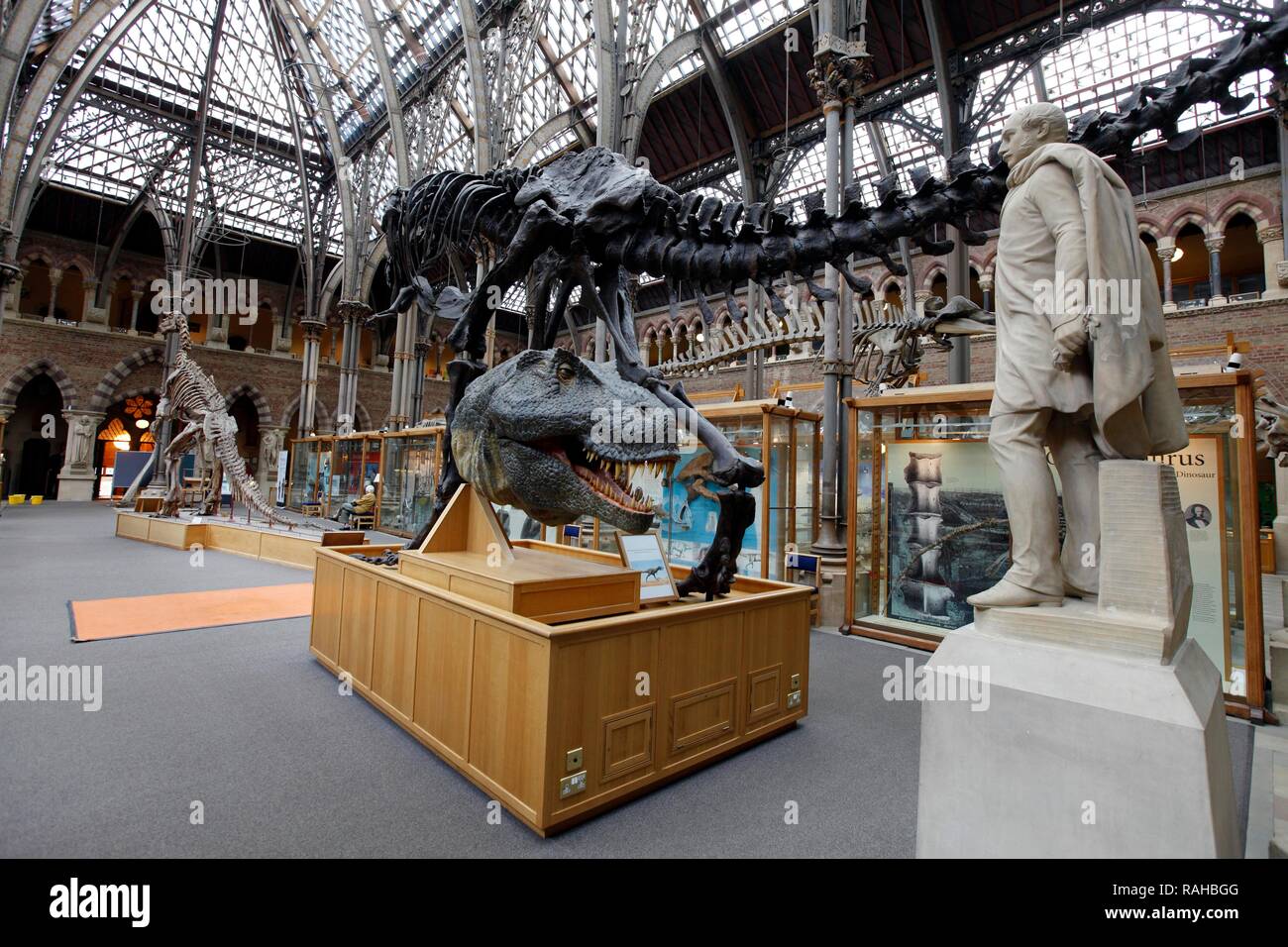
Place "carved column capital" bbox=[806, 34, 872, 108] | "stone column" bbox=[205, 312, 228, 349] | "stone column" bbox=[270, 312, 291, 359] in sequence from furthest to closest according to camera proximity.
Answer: "stone column" bbox=[270, 312, 291, 359]
"stone column" bbox=[205, 312, 228, 349]
"carved column capital" bbox=[806, 34, 872, 108]

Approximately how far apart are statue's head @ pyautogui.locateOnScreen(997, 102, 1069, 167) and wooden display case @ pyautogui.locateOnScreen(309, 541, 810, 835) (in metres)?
2.61

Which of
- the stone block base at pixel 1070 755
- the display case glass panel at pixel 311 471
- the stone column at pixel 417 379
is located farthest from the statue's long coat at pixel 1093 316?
the stone column at pixel 417 379

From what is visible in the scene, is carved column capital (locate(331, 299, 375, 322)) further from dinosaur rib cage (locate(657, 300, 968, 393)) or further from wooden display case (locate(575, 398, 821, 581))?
wooden display case (locate(575, 398, 821, 581))

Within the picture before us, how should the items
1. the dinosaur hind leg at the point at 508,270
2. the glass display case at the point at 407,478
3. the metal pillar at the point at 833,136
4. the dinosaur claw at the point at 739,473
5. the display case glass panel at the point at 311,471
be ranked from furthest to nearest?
the display case glass panel at the point at 311,471 < the glass display case at the point at 407,478 < the metal pillar at the point at 833,136 < the dinosaur hind leg at the point at 508,270 < the dinosaur claw at the point at 739,473

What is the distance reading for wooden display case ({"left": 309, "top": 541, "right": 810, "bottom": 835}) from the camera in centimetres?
275

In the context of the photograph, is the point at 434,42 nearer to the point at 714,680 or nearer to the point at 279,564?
the point at 279,564

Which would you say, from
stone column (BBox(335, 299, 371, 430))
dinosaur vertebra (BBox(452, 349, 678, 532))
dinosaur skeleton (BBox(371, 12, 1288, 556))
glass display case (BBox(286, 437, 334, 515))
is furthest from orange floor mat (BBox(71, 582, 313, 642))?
stone column (BBox(335, 299, 371, 430))

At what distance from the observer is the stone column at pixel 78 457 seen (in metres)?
24.1

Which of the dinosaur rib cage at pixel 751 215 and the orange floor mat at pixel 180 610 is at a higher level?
the dinosaur rib cage at pixel 751 215

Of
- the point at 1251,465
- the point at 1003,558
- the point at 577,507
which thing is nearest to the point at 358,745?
the point at 577,507

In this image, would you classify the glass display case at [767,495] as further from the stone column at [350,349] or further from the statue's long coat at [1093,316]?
the stone column at [350,349]

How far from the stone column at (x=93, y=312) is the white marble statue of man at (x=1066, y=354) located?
108 feet

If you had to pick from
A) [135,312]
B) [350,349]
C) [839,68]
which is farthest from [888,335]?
[135,312]

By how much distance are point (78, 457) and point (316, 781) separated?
98.3 ft
